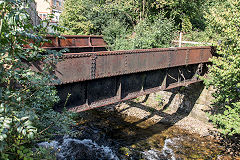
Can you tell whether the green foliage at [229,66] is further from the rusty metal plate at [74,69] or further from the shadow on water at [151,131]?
the rusty metal plate at [74,69]

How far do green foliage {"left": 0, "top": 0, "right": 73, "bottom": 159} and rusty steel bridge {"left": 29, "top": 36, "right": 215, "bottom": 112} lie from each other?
1957 millimetres

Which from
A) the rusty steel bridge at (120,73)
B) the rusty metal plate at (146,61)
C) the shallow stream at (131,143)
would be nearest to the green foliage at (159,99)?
the shallow stream at (131,143)

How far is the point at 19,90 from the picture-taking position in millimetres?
3557

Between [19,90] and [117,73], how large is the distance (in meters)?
4.32

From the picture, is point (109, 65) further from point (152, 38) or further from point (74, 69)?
point (152, 38)

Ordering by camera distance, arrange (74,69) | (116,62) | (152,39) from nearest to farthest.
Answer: (74,69) < (116,62) < (152,39)

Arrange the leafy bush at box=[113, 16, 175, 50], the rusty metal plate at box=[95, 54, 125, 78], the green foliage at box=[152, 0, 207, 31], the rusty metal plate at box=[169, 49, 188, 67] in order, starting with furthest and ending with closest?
the green foliage at box=[152, 0, 207, 31] → the leafy bush at box=[113, 16, 175, 50] → the rusty metal plate at box=[169, 49, 188, 67] → the rusty metal plate at box=[95, 54, 125, 78]

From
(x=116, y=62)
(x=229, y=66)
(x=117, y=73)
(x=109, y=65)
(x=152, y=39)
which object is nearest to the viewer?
(x=109, y=65)

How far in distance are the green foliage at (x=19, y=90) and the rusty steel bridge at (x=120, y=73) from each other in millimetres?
1957

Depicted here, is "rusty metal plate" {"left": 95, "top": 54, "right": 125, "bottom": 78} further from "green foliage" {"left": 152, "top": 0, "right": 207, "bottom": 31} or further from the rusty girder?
"green foliage" {"left": 152, "top": 0, "right": 207, "bottom": 31}

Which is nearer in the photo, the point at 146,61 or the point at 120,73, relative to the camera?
the point at 120,73

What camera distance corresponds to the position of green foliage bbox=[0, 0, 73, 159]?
104 inches

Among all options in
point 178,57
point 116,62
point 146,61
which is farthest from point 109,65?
point 178,57

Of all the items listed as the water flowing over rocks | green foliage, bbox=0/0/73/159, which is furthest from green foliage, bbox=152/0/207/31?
green foliage, bbox=0/0/73/159
